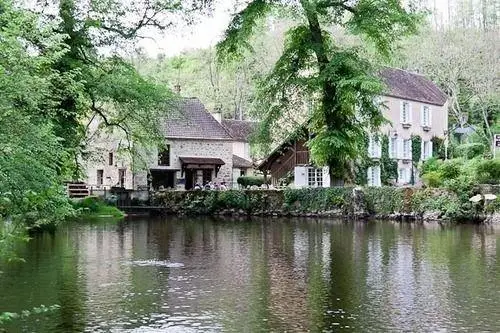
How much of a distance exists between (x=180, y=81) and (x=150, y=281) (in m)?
66.7

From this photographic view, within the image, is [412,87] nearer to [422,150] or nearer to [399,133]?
[399,133]

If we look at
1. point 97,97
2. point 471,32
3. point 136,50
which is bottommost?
point 97,97

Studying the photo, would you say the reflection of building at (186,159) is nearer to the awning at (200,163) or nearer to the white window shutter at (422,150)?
the awning at (200,163)

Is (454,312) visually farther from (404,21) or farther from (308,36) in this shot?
(308,36)

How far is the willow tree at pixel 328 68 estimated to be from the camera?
104 ft

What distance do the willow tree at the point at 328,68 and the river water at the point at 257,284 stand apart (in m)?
10.1

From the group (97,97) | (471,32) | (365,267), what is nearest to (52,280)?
(365,267)

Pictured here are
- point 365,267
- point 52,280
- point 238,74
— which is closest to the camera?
point 52,280

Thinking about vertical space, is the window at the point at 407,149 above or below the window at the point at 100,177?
above

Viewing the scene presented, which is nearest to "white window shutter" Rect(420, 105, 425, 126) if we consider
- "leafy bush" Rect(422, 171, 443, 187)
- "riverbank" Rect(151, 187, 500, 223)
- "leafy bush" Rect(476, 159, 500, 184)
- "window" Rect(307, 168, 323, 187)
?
"window" Rect(307, 168, 323, 187)

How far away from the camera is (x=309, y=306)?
10.8m

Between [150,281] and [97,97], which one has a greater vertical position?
[97,97]

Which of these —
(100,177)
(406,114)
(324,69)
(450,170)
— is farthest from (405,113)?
(100,177)

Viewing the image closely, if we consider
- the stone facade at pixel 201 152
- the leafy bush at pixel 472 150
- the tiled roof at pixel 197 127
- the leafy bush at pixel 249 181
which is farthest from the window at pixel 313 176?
the stone facade at pixel 201 152
